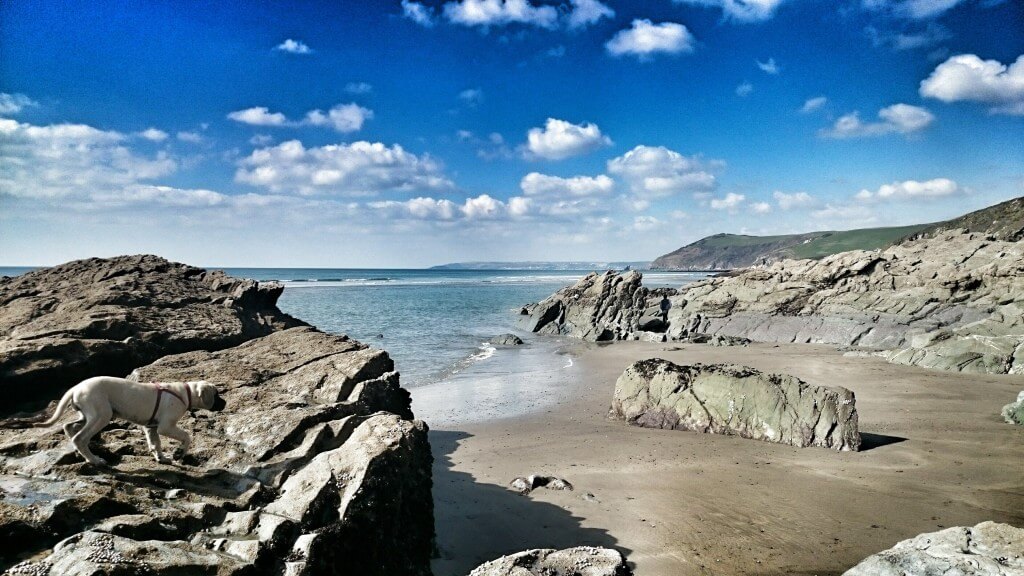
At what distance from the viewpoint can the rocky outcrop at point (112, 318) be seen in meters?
8.49

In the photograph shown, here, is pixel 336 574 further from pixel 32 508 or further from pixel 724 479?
pixel 724 479

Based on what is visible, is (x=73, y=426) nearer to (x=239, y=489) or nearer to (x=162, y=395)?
(x=162, y=395)

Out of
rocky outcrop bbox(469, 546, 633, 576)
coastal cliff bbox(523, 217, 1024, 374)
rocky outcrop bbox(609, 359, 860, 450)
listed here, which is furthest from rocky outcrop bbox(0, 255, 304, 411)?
coastal cliff bbox(523, 217, 1024, 374)

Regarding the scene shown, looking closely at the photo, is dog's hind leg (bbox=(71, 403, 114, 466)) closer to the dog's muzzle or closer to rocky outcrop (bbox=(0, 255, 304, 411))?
the dog's muzzle

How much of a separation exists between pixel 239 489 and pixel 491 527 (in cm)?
381

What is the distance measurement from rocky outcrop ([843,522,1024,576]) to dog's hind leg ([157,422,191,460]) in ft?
25.4

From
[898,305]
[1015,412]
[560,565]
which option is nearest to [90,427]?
[560,565]

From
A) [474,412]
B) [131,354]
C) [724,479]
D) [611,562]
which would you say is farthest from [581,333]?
[611,562]

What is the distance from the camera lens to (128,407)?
6.12 metres

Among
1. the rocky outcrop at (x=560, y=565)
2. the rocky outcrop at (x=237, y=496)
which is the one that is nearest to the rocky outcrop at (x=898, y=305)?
the rocky outcrop at (x=560, y=565)

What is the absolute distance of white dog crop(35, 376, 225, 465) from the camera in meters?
5.78

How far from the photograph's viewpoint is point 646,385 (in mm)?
15070

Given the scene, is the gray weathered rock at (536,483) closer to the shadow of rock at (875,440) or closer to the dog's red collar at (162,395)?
the dog's red collar at (162,395)

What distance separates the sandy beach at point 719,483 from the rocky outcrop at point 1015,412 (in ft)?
0.93
